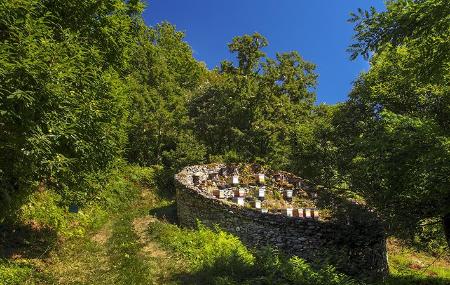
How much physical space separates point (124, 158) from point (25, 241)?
531cm

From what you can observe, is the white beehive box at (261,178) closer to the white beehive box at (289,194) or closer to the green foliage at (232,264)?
the white beehive box at (289,194)

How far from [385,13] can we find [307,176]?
22.1m

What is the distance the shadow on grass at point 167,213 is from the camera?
21.7m

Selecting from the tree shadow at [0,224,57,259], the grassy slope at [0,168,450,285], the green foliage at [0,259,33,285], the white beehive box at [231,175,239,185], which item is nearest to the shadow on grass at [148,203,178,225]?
the grassy slope at [0,168,450,285]

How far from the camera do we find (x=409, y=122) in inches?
555

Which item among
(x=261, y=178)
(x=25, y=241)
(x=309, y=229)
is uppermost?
(x=261, y=178)

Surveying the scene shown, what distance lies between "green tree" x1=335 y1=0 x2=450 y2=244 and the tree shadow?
12.8m

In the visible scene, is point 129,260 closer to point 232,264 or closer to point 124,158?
point 232,264

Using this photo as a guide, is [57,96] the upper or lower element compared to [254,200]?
upper

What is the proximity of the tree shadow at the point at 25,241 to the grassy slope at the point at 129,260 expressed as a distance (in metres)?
0.11

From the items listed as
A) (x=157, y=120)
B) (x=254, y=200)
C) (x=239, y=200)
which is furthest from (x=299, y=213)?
(x=157, y=120)

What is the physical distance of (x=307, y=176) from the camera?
3228cm

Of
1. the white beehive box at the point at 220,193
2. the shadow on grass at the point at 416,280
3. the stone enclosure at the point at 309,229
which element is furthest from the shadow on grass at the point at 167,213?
the shadow on grass at the point at 416,280

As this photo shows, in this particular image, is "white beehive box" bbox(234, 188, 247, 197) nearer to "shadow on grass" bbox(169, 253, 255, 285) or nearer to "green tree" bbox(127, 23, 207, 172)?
"green tree" bbox(127, 23, 207, 172)
